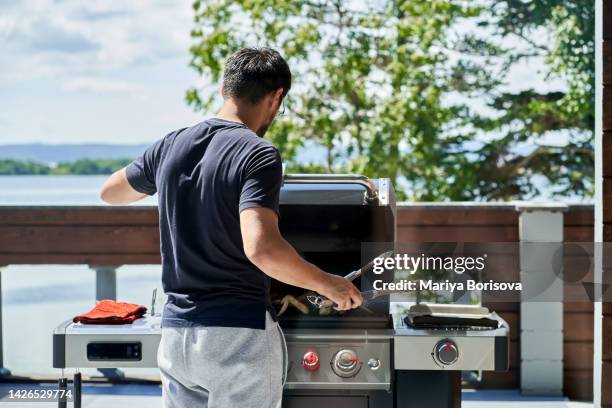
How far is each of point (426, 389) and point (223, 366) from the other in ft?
2.19

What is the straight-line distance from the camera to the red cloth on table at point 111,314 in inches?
88.9

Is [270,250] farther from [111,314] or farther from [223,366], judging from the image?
[111,314]

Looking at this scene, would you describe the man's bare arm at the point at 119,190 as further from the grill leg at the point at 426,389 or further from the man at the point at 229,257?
the grill leg at the point at 426,389

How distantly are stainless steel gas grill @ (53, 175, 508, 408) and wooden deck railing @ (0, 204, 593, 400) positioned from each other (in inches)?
73.1

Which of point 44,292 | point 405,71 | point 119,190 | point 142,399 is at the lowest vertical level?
point 44,292

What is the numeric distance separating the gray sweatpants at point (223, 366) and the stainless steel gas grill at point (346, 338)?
0.33 meters

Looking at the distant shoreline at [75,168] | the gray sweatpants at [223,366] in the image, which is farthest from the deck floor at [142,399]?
the distant shoreline at [75,168]

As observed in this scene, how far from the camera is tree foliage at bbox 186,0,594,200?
7105 millimetres

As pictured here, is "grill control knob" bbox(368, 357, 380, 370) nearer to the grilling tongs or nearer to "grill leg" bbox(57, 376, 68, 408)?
the grilling tongs

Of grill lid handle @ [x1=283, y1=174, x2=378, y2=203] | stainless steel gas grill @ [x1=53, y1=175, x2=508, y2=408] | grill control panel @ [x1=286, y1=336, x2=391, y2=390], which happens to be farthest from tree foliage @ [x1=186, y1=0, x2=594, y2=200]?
grill control panel @ [x1=286, y1=336, x2=391, y2=390]

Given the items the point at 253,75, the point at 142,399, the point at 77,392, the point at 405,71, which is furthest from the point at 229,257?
the point at 405,71

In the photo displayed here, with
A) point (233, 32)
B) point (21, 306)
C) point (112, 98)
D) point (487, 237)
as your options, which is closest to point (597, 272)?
point (487, 237)

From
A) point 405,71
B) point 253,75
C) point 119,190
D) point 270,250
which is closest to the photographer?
point 270,250

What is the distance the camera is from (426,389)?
223 centimetres
